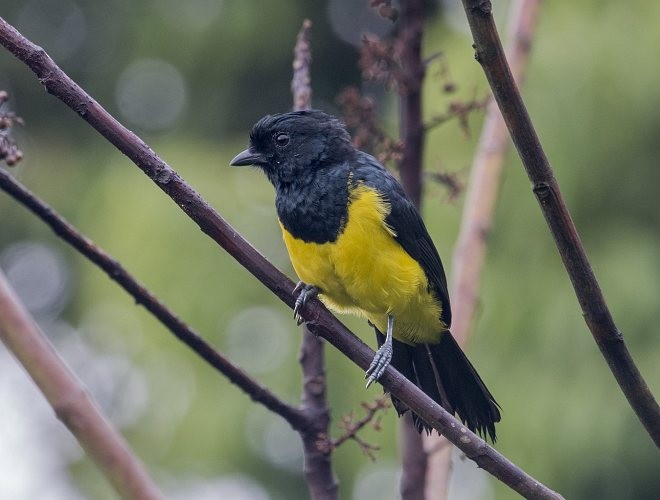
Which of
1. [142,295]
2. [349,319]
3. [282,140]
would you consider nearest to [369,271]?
[282,140]

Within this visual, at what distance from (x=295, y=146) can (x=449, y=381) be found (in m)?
0.90

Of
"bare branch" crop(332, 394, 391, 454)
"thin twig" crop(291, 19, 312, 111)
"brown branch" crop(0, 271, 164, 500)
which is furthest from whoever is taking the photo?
"thin twig" crop(291, 19, 312, 111)

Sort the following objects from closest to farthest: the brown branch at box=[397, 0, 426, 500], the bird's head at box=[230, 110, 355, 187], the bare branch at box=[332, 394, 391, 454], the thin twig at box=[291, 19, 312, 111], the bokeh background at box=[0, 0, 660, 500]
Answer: the bare branch at box=[332, 394, 391, 454]
the brown branch at box=[397, 0, 426, 500]
the thin twig at box=[291, 19, 312, 111]
the bird's head at box=[230, 110, 355, 187]
the bokeh background at box=[0, 0, 660, 500]

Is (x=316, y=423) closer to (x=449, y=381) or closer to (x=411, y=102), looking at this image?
(x=449, y=381)

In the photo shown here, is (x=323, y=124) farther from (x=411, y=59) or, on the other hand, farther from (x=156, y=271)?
(x=156, y=271)

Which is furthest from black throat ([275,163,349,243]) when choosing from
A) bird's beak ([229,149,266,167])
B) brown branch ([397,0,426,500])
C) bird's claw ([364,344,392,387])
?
bird's claw ([364,344,392,387])

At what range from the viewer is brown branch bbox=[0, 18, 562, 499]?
1816 mm

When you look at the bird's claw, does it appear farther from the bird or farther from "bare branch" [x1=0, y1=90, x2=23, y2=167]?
"bare branch" [x1=0, y1=90, x2=23, y2=167]

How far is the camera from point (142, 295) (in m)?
2.18

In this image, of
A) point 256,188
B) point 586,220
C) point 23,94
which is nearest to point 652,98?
point 586,220

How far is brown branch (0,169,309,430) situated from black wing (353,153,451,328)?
83 centimetres

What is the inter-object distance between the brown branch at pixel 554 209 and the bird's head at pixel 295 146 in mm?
1432

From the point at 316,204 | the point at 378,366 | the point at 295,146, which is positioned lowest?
the point at 378,366

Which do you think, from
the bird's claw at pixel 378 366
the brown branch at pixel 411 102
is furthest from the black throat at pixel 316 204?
the bird's claw at pixel 378 366
